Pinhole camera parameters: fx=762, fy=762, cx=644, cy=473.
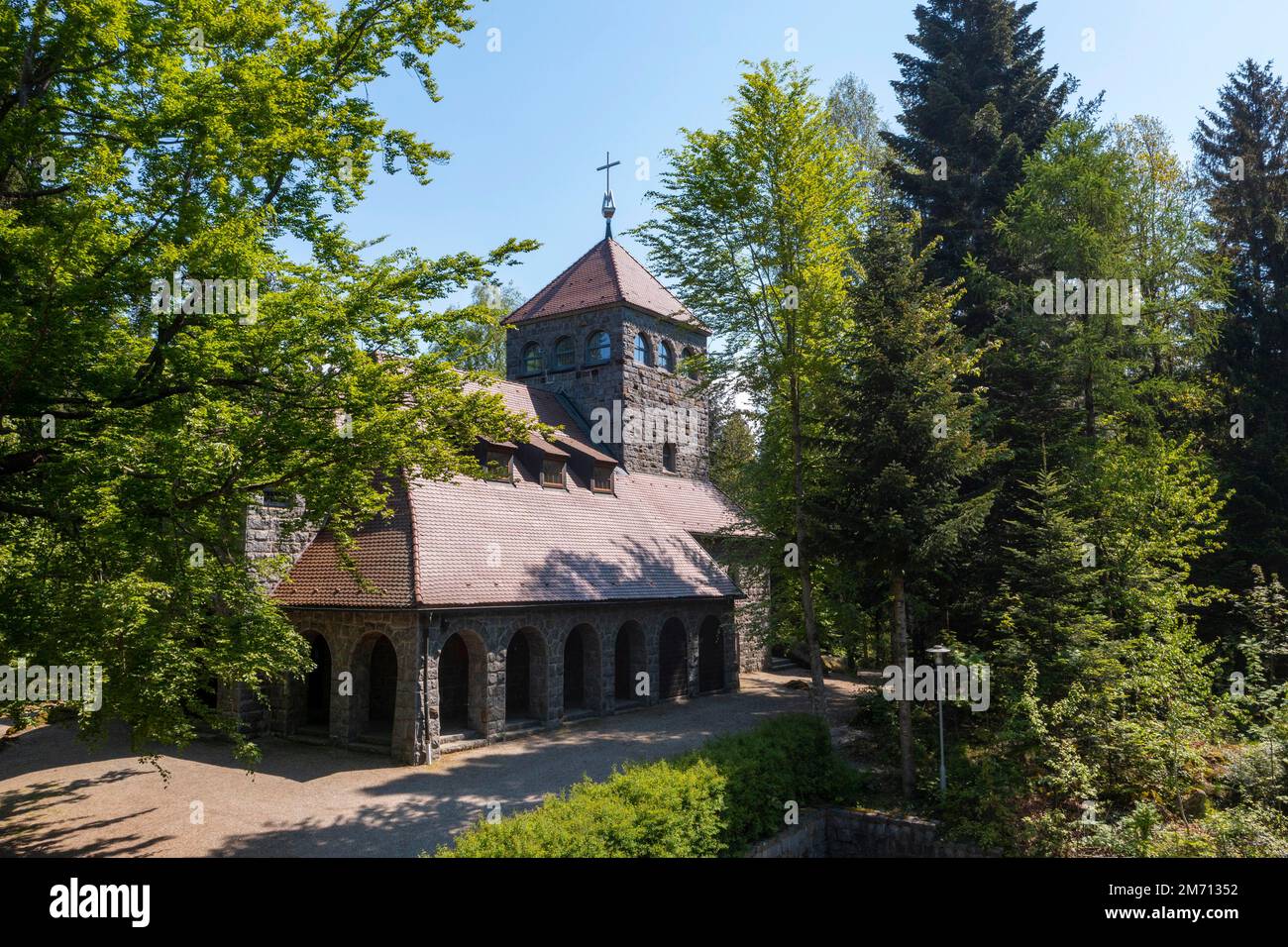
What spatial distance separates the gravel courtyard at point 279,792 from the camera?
10039 mm

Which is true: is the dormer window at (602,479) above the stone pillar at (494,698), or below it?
above

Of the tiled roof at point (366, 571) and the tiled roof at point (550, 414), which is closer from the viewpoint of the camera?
the tiled roof at point (366, 571)

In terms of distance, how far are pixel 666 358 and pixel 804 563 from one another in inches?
569

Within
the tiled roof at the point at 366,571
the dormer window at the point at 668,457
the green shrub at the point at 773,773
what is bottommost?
the green shrub at the point at 773,773

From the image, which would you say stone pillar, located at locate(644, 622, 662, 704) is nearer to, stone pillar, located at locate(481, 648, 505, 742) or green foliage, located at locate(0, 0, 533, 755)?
stone pillar, located at locate(481, 648, 505, 742)

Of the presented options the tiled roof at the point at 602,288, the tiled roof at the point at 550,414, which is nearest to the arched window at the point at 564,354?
the tiled roof at the point at 602,288

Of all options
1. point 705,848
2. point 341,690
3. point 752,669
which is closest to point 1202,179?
point 752,669

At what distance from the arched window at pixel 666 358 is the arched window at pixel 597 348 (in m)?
2.15

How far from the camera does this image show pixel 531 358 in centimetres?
2794

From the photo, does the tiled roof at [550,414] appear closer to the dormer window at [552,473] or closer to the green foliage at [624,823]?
the dormer window at [552,473]

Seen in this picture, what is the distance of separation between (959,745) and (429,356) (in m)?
11.2

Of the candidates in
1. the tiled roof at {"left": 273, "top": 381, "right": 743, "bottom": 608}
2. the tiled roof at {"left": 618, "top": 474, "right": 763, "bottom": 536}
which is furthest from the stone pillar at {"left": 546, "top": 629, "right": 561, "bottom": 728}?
the tiled roof at {"left": 618, "top": 474, "right": 763, "bottom": 536}

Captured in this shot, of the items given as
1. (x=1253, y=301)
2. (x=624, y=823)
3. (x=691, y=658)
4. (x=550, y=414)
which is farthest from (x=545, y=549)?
(x=1253, y=301)

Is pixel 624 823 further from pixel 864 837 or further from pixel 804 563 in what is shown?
pixel 804 563
